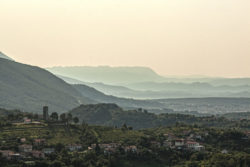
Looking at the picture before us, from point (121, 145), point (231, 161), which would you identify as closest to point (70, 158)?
point (121, 145)

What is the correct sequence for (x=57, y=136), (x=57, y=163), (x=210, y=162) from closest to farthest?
(x=57, y=163) < (x=210, y=162) < (x=57, y=136)

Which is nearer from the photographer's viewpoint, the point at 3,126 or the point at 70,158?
the point at 70,158

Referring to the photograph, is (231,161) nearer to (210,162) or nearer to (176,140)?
(210,162)

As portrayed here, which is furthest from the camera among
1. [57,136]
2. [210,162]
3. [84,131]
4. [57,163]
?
[84,131]

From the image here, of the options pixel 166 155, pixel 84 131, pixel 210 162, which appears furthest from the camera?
pixel 84 131

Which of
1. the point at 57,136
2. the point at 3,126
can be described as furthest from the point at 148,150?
the point at 3,126

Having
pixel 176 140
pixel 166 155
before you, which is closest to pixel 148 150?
pixel 166 155

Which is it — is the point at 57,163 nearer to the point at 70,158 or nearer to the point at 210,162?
the point at 70,158

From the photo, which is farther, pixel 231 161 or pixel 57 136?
pixel 57 136
